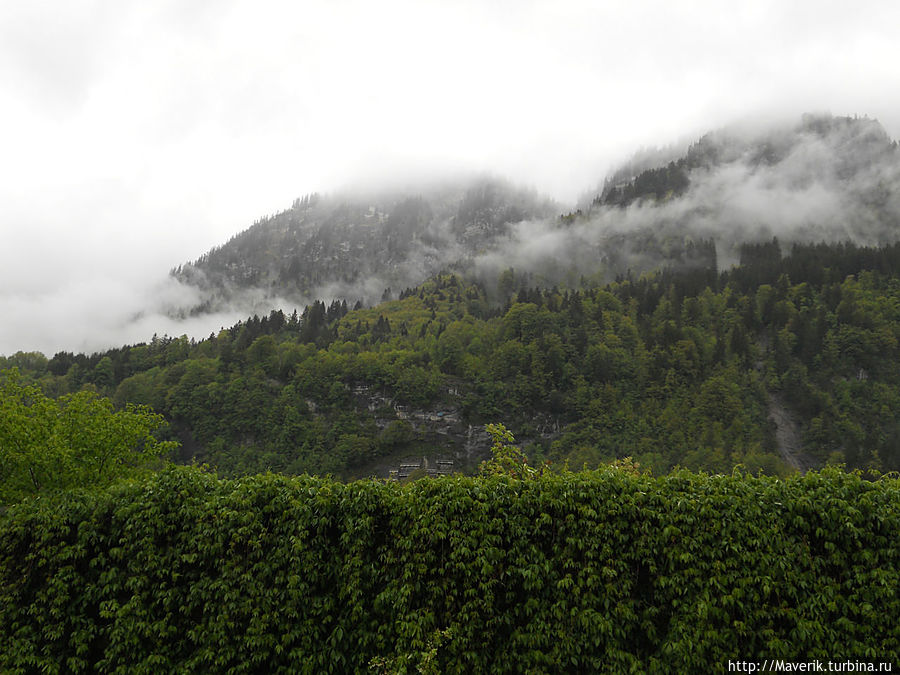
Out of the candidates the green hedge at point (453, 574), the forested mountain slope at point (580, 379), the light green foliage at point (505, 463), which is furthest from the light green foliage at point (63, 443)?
the forested mountain slope at point (580, 379)

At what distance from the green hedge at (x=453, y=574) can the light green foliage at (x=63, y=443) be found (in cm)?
845

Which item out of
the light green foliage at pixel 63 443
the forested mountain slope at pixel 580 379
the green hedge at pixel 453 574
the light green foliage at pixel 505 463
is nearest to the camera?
the green hedge at pixel 453 574

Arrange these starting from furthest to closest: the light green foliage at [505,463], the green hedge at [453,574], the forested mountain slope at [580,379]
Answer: the forested mountain slope at [580,379] → the light green foliage at [505,463] → the green hedge at [453,574]

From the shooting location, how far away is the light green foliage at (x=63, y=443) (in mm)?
16609

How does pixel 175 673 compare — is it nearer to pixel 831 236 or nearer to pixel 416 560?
pixel 416 560

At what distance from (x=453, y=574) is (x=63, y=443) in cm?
1586

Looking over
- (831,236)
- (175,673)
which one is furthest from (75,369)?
(831,236)

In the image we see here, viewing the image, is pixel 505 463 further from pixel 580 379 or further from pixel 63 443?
pixel 580 379

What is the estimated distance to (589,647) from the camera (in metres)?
8.39

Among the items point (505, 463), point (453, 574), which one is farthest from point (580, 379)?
point (453, 574)

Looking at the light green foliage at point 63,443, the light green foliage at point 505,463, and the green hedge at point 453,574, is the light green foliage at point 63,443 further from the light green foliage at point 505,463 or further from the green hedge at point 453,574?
the light green foliage at point 505,463

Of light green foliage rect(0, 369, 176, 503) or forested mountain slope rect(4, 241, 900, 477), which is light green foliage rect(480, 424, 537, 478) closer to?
light green foliage rect(0, 369, 176, 503)

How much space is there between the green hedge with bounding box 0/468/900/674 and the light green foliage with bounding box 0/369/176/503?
845 cm

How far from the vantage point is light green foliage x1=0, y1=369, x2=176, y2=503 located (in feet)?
54.5
